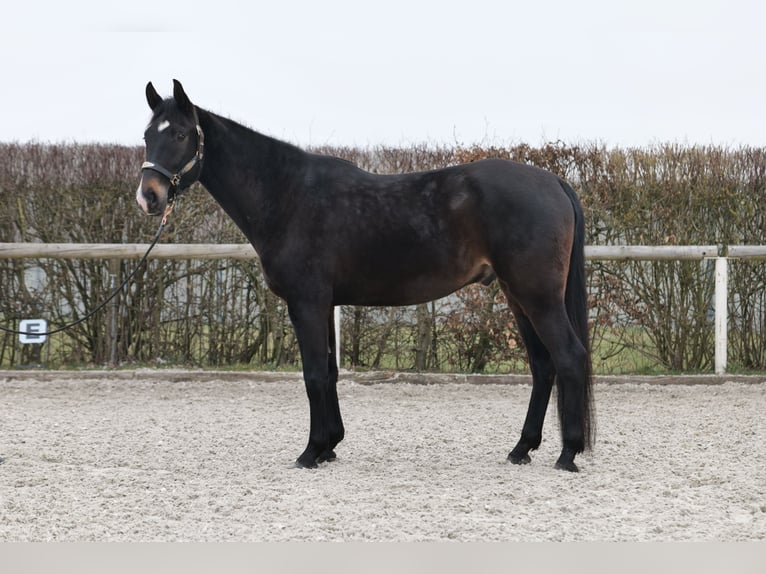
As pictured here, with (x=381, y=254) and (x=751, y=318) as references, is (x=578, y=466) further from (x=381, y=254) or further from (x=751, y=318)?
(x=751, y=318)

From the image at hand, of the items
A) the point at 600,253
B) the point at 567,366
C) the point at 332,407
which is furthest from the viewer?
the point at 600,253

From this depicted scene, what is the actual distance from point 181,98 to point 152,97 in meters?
0.18

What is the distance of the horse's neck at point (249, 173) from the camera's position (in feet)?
17.4

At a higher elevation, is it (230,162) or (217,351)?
(230,162)

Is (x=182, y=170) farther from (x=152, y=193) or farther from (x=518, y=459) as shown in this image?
(x=518, y=459)

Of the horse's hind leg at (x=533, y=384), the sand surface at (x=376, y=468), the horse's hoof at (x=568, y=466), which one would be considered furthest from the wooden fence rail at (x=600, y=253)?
the horse's hoof at (x=568, y=466)

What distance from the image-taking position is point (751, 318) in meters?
9.27

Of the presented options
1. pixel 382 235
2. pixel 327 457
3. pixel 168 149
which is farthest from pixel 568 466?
pixel 168 149

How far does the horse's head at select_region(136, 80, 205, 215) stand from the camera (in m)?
5.00

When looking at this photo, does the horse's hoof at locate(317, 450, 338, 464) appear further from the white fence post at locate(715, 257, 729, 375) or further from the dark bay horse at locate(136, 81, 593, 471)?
the white fence post at locate(715, 257, 729, 375)

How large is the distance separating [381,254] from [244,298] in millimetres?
4725

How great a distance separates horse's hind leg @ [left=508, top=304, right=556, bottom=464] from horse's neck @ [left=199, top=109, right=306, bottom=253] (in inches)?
57.9

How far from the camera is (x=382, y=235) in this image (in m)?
5.16

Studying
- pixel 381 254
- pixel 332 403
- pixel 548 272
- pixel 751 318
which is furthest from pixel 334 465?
pixel 751 318
